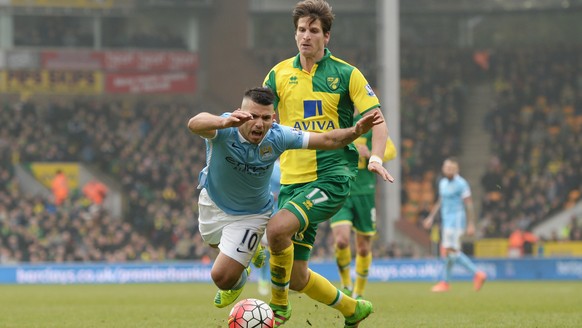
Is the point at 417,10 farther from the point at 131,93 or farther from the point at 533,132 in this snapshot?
the point at 131,93

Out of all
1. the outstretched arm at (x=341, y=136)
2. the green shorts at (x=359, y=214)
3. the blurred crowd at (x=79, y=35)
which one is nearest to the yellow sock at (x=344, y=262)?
the green shorts at (x=359, y=214)

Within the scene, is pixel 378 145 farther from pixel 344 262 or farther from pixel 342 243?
pixel 344 262

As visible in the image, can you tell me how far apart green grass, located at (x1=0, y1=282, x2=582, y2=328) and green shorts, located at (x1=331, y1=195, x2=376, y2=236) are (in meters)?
0.98

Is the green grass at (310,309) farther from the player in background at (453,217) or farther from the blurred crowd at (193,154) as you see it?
the blurred crowd at (193,154)

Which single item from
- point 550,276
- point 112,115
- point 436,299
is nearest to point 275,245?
point 436,299

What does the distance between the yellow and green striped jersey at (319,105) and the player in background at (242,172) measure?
0.42 meters

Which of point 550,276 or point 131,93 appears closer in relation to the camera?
point 550,276

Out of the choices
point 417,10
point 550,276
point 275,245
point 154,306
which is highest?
point 417,10

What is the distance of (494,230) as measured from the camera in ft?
97.8

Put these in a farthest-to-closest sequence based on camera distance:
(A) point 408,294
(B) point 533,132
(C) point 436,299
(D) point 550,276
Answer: (B) point 533,132 → (D) point 550,276 → (A) point 408,294 → (C) point 436,299

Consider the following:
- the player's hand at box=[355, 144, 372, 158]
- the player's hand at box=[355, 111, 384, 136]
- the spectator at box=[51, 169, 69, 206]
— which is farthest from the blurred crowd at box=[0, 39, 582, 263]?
the player's hand at box=[355, 111, 384, 136]

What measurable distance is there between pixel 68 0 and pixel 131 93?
3.56m

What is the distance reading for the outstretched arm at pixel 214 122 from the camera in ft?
24.1

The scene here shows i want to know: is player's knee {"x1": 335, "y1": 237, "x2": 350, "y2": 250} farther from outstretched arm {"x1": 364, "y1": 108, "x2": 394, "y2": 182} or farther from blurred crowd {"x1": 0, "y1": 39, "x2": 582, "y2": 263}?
blurred crowd {"x1": 0, "y1": 39, "x2": 582, "y2": 263}
